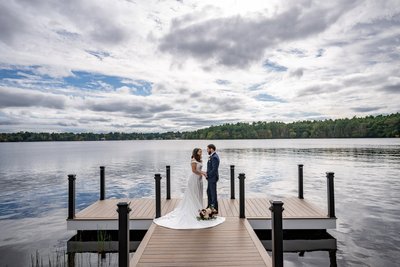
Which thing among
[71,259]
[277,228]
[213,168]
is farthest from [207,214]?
[71,259]

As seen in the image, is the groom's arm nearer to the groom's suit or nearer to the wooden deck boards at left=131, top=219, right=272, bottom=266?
the groom's suit

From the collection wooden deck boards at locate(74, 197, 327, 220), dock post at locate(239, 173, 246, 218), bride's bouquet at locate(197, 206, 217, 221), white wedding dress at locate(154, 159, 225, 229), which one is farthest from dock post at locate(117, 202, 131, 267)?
dock post at locate(239, 173, 246, 218)

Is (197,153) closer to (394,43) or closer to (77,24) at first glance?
(77,24)

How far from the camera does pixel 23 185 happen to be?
31.1m

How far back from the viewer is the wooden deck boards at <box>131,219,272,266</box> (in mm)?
6550

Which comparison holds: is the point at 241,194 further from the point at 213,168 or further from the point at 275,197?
the point at 275,197

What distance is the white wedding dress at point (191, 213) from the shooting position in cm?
944

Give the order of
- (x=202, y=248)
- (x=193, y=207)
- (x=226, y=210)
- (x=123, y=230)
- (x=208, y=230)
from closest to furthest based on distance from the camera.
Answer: (x=123, y=230)
(x=202, y=248)
(x=208, y=230)
(x=193, y=207)
(x=226, y=210)

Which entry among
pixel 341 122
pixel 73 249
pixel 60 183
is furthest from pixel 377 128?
pixel 73 249

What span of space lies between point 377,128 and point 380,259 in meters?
185

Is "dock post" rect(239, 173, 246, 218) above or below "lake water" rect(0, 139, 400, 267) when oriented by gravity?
above

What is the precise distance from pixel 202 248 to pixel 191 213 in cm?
254

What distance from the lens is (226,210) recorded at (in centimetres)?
1171

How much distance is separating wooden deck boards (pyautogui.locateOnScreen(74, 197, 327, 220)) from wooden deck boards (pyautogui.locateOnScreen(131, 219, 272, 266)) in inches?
81.3
